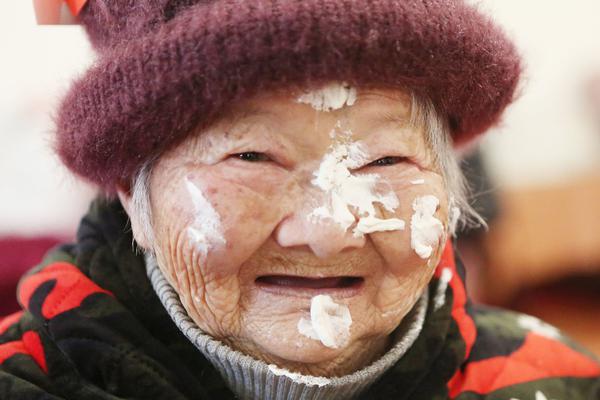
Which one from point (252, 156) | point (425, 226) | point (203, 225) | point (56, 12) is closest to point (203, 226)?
point (203, 225)

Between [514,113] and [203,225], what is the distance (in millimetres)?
3057

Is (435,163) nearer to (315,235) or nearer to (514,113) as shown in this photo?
(315,235)

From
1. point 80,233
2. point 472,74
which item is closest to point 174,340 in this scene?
point 80,233

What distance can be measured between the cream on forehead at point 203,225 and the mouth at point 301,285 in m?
0.10

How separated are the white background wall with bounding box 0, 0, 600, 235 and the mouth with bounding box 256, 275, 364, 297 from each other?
159 centimetres

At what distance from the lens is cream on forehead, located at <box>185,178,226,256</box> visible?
96cm

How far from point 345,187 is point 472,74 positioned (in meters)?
0.26

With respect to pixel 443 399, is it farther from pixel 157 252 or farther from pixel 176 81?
pixel 176 81

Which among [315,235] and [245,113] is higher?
[245,113]

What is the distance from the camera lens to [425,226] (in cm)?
104

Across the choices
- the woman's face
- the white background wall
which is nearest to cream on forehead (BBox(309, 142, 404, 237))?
the woman's face

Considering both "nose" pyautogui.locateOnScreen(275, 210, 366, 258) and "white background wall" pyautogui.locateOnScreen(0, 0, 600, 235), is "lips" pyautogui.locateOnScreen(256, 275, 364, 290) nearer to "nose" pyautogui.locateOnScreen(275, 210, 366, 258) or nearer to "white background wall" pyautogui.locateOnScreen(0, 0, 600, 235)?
"nose" pyautogui.locateOnScreen(275, 210, 366, 258)

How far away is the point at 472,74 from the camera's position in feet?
3.39

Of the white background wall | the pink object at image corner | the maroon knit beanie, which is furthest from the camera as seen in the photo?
the white background wall
